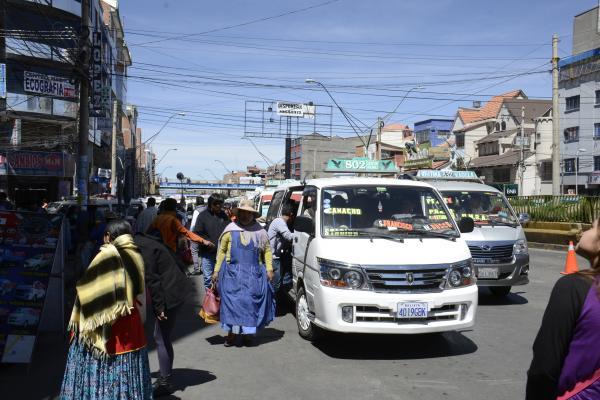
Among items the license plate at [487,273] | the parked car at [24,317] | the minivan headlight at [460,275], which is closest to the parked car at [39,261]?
the parked car at [24,317]

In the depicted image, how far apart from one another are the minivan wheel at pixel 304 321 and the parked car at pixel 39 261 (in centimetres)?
304

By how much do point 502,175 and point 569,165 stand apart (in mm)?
6504

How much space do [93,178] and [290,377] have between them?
40654mm

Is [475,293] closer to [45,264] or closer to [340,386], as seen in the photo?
[340,386]

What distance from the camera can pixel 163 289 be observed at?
16.9ft

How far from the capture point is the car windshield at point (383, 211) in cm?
721

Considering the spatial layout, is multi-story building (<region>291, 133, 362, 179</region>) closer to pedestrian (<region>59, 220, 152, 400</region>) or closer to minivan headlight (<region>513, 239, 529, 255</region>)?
minivan headlight (<region>513, 239, 529, 255</region>)

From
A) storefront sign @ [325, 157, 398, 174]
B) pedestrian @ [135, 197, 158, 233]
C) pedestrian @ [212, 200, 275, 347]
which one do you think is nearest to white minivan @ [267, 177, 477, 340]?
pedestrian @ [212, 200, 275, 347]

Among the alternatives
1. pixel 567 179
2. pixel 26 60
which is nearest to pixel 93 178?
pixel 26 60

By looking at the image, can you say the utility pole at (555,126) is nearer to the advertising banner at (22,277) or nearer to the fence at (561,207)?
the fence at (561,207)

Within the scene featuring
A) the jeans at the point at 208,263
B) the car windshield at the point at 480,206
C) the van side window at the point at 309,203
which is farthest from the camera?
the car windshield at the point at 480,206

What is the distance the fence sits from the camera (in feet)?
68.4

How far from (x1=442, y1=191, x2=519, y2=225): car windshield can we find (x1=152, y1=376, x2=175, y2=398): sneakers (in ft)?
22.6

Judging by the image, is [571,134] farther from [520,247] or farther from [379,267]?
[379,267]
